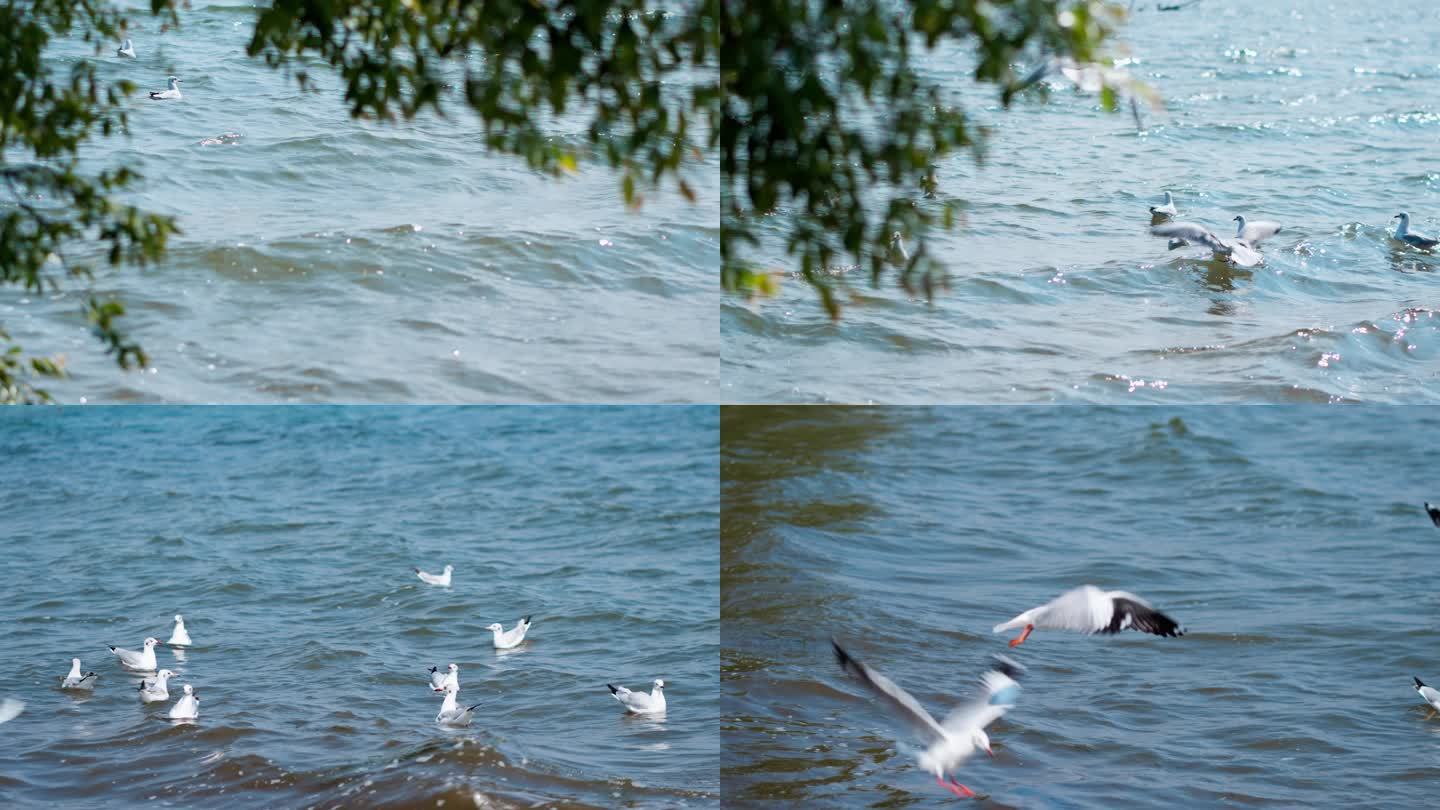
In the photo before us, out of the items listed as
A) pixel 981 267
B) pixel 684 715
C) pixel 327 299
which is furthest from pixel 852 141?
pixel 981 267


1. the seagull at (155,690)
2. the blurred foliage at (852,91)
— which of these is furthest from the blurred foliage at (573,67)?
the seagull at (155,690)

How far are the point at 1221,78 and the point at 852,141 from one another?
18.9m

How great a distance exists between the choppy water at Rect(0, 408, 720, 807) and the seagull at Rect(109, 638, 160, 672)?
11 cm

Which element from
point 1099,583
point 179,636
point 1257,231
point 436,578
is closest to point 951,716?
point 1099,583

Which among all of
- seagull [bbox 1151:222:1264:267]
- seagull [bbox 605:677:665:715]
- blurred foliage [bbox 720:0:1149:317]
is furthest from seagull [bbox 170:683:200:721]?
seagull [bbox 1151:222:1264:267]

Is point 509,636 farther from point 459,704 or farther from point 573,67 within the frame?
point 573,67

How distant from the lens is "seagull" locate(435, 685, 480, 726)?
269 inches

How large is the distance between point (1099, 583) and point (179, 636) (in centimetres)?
530

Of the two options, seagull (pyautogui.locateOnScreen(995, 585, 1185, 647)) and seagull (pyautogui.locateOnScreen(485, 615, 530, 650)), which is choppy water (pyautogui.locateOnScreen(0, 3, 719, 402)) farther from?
seagull (pyautogui.locateOnScreen(995, 585, 1185, 647))

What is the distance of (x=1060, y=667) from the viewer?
729cm

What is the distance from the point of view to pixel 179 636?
8.13 meters

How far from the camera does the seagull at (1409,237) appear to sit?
1287 cm

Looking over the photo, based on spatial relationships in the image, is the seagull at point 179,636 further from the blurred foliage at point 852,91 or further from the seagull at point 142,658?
the blurred foliage at point 852,91

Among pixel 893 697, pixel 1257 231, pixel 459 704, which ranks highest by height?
pixel 1257 231
